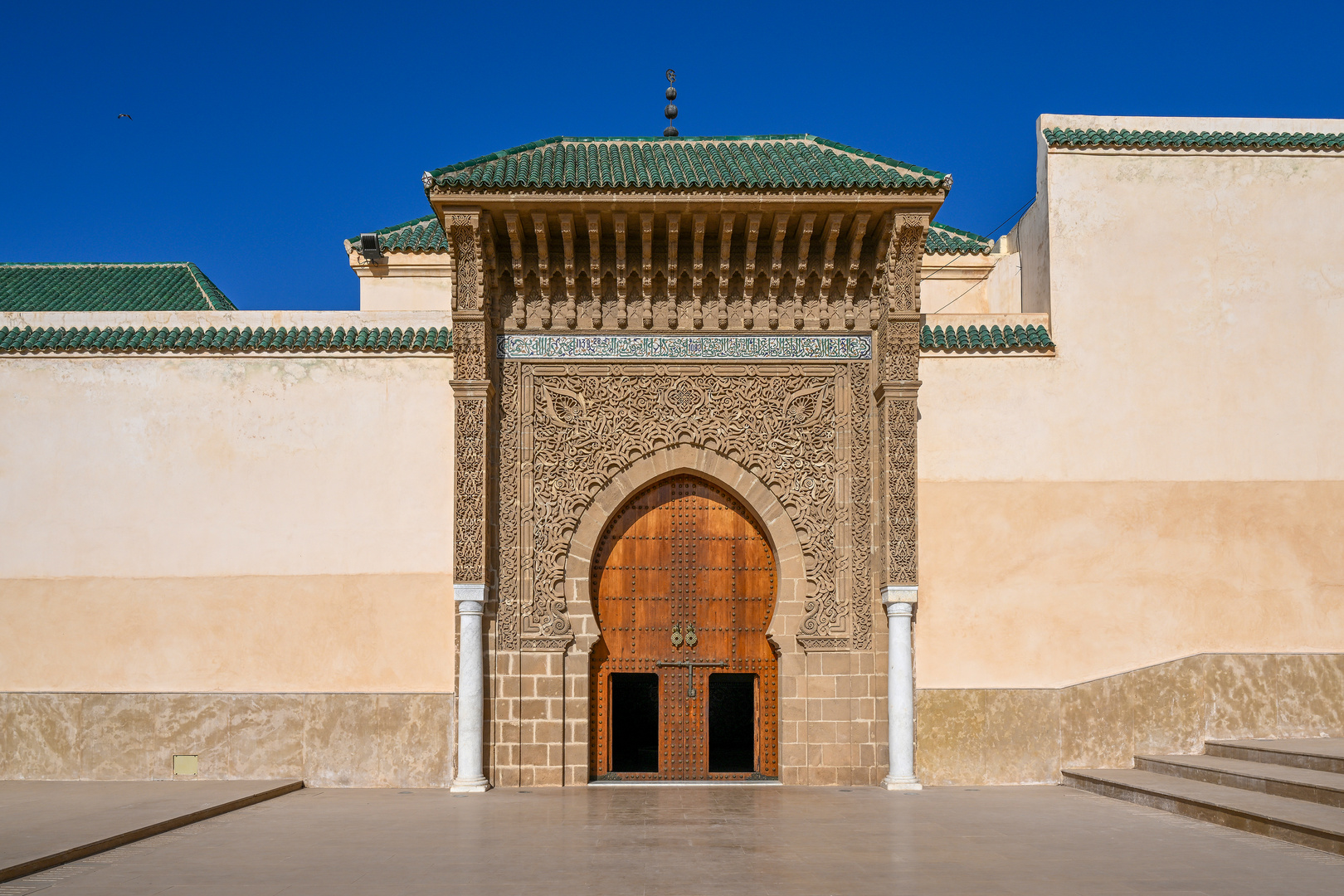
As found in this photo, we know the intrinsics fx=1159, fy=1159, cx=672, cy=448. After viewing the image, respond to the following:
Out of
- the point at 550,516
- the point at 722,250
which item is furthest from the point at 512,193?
the point at 550,516

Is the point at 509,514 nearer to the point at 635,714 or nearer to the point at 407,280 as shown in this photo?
the point at 407,280

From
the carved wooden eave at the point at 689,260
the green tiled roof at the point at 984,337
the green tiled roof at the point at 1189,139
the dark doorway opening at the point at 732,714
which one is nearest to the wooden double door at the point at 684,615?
the carved wooden eave at the point at 689,260

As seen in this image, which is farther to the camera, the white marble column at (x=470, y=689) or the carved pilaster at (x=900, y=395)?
the carved pilaster at (x=900, y=395)

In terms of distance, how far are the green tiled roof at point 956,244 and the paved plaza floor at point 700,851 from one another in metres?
5.07

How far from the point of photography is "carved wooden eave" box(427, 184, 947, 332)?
8141mm

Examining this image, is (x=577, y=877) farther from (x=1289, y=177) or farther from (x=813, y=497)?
(x=1289, y=177)

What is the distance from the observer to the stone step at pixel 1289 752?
278 inches

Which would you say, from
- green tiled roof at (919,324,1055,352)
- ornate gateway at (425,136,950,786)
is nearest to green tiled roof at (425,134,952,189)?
ornate gateway at (425,136,950,786)

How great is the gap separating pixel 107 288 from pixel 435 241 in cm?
388

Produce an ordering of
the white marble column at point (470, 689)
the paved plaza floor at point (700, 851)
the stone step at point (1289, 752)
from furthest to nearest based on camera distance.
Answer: the white marble column at point (470, 689), the stone step at point (1289, 752), the paved plaza floor at point (700, 851)

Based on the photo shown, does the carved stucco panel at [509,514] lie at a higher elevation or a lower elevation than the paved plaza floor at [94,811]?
higher

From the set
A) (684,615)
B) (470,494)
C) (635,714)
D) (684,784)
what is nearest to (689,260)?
(470,494)

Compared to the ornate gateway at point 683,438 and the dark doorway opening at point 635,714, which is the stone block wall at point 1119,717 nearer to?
the ornate gateway at point 683,438

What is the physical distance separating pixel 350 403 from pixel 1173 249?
6.23 meters
